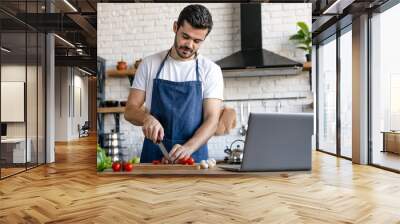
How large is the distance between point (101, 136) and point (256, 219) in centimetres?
257

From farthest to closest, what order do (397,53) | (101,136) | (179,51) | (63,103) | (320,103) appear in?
1. (63,103)
2. (320,103)
3. (397,53)
4. (101,136)
5. (179,51)

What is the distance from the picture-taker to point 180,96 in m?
4.58

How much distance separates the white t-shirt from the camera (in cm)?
461

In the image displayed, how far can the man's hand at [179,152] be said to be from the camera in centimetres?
457

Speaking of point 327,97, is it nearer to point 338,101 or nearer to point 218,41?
point 338,101

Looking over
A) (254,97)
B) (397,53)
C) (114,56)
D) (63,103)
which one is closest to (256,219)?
(254,97)

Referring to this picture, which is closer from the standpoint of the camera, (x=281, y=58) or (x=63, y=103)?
(x=281, y=58)

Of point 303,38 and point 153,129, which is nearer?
point 153,129

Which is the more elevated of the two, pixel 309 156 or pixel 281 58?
pixel 281 58

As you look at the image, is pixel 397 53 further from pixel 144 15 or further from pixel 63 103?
pixel 63 103

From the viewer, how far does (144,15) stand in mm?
5023

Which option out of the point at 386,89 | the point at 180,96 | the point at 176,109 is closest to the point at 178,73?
the point at 180,96

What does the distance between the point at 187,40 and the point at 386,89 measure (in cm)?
326

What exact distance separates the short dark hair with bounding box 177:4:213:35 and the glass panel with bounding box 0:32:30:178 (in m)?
2.24
